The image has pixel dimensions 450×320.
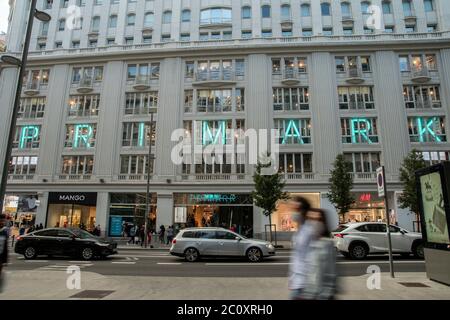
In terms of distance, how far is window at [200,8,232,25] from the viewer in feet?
112

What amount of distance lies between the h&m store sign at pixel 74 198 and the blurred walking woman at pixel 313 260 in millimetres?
29541

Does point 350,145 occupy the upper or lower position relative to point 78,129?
lower

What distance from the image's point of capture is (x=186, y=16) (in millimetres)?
34656

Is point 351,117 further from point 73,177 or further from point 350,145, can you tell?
point 73,177

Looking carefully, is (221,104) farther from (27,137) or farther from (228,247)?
(27,137)

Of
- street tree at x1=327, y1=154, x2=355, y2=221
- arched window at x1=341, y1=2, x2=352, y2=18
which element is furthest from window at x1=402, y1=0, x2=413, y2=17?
street tree at x1=327, y1=154, x2=355, y2=221

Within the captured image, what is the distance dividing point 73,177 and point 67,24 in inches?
738

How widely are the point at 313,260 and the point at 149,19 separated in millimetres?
37043

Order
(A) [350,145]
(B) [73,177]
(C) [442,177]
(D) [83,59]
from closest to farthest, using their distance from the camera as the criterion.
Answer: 1. (C) [442,177]
2. (A) [350,145]
3. (B) [73,177]
4. (D) [83,59]

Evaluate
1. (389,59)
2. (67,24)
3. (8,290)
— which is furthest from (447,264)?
(67,24)

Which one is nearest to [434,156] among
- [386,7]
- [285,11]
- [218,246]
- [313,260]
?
[386,7]

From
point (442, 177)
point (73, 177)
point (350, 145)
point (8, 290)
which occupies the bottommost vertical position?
point (8, 290)

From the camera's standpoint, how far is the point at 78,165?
31.5 metres

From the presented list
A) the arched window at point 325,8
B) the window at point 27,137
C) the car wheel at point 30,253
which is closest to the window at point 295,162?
the arched window at point 325,8
